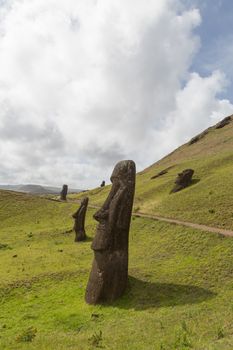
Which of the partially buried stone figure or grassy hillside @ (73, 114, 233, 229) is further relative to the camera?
grassy hillside @ (73, 114, 233, 229)

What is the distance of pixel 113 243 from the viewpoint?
23.3 metres

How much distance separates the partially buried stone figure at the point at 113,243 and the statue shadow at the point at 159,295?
0.79 m

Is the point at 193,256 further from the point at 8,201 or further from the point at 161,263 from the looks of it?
the point at 8,201

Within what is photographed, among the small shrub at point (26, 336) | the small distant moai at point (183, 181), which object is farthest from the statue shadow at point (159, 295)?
the small distant moai at point (183, 181)

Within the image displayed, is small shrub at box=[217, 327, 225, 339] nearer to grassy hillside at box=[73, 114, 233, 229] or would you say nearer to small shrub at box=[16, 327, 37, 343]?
small shrub at box=[16, 327, 37, 343]

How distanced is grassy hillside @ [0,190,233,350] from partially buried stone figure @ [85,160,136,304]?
852 millimetres

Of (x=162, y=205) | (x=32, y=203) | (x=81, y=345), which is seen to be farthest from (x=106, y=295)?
(x=32, y=203)

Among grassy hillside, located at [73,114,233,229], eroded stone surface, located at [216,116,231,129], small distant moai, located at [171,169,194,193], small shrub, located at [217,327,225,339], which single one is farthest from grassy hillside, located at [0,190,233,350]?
eroded stone surface, located at [216,116,231,129]

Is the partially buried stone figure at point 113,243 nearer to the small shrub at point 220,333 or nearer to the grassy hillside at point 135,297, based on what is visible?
the grassy hillside at point 135,297

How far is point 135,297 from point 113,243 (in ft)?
10.9

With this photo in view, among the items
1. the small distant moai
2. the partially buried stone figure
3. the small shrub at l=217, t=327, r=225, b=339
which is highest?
the small distant moai

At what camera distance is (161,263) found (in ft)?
94.1

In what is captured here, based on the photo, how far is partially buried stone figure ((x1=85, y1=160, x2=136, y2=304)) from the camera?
2238 centimetres

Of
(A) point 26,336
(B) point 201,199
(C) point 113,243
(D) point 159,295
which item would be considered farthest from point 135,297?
(B) point 201,199
